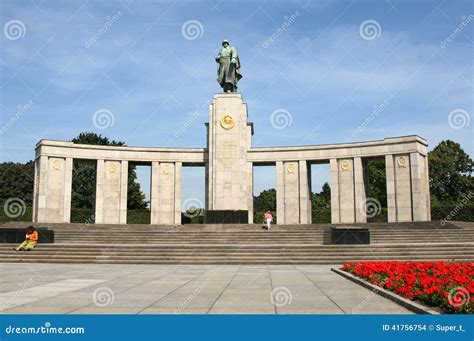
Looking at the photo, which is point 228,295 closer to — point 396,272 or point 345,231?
point 396,272

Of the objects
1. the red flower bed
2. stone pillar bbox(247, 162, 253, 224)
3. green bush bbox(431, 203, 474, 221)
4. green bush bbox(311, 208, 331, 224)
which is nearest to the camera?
the red flower bed

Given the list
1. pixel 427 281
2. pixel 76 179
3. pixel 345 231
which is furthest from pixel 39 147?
pixel 427 281

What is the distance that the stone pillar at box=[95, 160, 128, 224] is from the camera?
1705 inches

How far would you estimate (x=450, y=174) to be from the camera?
Answer: 234 ft

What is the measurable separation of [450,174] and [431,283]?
68.0 m

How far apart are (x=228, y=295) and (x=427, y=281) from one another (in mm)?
4501

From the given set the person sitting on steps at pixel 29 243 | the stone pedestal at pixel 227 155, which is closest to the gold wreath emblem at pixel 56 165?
the stone pedestal at pixel 227 155

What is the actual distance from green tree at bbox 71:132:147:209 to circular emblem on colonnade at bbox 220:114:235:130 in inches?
1115

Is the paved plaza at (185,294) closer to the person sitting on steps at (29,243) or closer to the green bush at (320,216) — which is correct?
the person sitting on steps at (29,243)

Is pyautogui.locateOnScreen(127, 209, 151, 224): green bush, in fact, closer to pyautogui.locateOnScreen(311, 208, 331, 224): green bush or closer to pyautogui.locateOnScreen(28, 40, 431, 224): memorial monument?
pyautogui.locateOnScreen(28, 40, 431, 224): memorial monument

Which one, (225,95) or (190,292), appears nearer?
(190,292)

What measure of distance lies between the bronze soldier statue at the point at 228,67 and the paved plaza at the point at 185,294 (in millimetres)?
29365

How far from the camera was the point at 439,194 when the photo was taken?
235ft

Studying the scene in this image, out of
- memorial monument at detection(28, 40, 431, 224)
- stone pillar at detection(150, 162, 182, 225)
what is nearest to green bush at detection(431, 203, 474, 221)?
memorial monument at detection(28, 40, 431, 224)
